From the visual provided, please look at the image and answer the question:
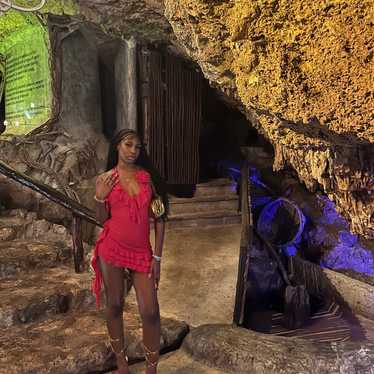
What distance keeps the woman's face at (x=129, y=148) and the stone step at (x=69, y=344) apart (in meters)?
1.65

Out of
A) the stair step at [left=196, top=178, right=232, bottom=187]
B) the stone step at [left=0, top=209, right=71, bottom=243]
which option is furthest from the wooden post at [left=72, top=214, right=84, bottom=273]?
the stair step at [left=196, top=178, right=232, bottom=187]

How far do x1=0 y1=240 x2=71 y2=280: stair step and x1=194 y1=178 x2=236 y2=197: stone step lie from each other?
3.15 metres

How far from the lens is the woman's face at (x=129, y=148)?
2586 mm

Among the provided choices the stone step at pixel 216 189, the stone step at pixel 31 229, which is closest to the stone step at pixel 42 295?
the stone step at pixel 31 229

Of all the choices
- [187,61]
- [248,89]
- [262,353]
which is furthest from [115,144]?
[187,61]

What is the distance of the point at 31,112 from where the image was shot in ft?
22.7

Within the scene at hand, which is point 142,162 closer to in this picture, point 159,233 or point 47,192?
point 159,233

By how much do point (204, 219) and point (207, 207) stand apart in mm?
333

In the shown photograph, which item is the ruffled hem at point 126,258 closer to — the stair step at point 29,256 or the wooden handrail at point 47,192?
the wooden handrail at point 47,192

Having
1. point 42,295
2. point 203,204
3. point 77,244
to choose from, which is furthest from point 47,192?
point 203,204

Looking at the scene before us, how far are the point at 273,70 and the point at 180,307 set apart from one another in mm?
3078

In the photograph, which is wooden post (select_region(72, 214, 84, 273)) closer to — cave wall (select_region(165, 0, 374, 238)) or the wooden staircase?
cave wall (select_region(165, 0, 374, 238))

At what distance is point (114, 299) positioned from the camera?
2643mm

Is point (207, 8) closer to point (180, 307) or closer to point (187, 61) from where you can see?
point (180, 307)
